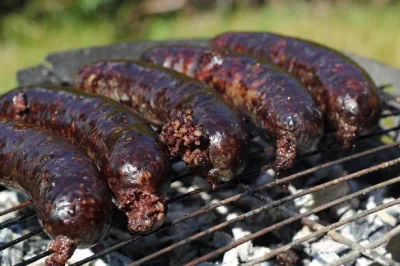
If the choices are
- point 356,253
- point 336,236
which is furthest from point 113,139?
point 356,253

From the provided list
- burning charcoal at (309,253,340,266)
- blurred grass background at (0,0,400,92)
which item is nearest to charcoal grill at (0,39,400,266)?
burning charcoal at (309,253,340,266)

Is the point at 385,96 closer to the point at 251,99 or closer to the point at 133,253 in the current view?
the point at 251,99

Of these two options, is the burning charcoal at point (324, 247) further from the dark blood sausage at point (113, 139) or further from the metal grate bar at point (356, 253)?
the dark blood sausage at point (113, 139)

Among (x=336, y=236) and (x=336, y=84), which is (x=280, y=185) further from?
(x=336, y=84)

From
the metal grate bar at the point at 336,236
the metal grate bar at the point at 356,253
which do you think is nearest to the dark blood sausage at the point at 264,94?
the metal grate bar at the point at 336,236

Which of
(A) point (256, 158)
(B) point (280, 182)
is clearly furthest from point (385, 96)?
(B) point (280, 182)

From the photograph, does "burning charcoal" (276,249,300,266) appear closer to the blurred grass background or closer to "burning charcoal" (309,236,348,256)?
"burning charcoal" (309,236,348,256)

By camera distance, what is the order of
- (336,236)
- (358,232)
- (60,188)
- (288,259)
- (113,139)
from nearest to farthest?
1. (60,188)
2. (336,236)
3. (113,139)
4. (288,259)
5. (358,232)

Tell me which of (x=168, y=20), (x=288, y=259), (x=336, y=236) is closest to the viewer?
(x=336, y=236)

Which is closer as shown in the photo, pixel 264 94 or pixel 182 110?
pixel 182 110
